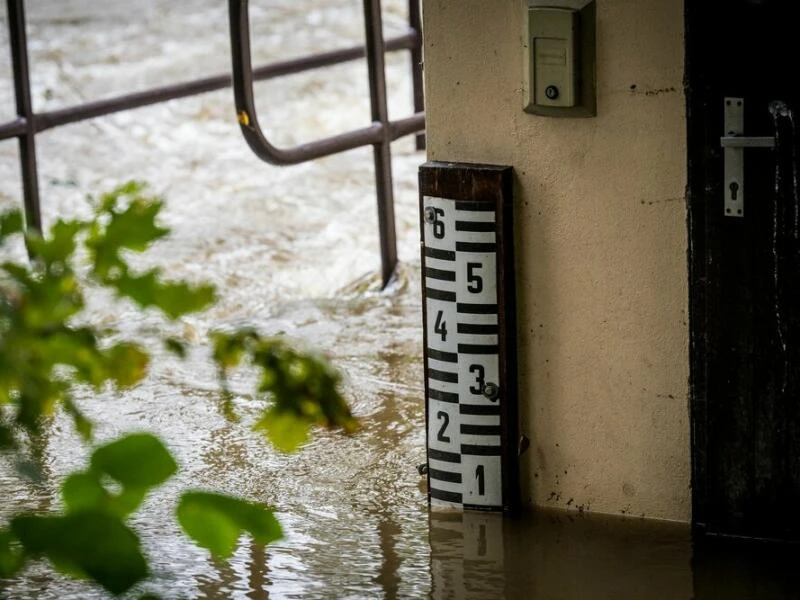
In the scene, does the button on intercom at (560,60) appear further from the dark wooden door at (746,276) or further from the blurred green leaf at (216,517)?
the blurred green leaf at (216,517)

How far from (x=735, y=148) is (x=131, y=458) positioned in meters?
1.99

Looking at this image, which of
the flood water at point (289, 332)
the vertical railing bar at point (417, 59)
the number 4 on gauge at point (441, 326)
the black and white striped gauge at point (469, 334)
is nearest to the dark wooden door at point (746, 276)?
the flood water at point (289, 332)

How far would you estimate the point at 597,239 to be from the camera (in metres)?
2.72

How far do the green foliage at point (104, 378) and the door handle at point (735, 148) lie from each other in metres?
1.83

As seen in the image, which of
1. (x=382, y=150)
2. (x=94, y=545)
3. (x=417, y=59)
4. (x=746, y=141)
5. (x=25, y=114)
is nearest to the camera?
(x=94, y=545)

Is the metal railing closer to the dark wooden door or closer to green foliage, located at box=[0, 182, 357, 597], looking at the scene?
the dark wooden door

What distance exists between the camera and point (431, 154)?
2.84 m

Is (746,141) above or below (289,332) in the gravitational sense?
above

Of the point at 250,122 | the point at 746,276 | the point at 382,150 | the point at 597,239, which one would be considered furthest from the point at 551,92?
the point at 382,150

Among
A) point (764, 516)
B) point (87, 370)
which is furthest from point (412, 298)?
point (87, 370)

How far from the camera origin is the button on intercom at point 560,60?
8.59ft

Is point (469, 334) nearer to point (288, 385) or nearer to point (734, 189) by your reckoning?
point (734, 189)

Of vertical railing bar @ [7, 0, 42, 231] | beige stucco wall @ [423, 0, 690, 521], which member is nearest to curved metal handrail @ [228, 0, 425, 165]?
vertical railing bar @ [7, 0, 42, 231]

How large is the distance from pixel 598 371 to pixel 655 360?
0.38 feet
